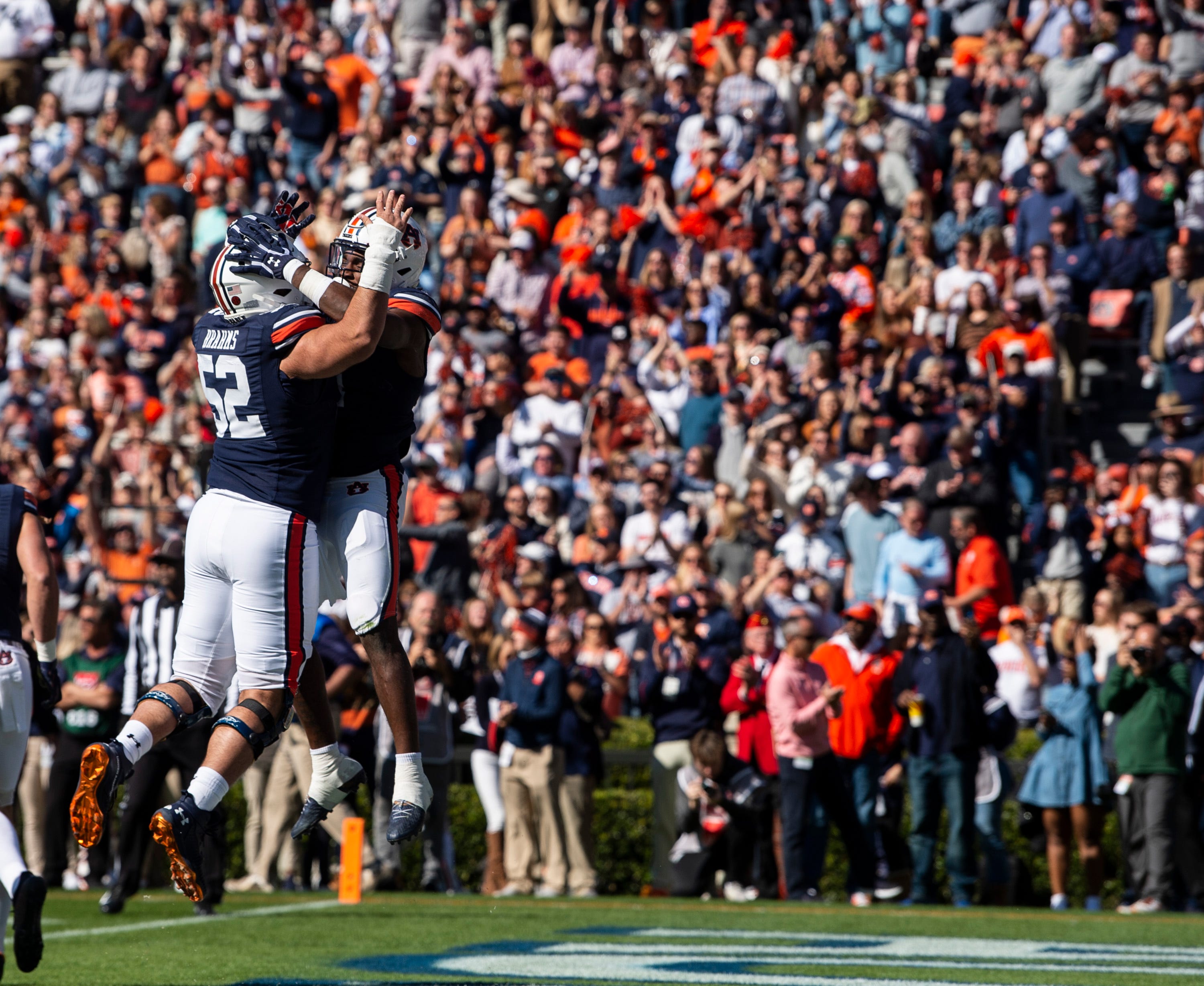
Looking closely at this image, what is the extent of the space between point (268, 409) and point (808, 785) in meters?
7.08

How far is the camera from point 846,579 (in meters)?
14.4

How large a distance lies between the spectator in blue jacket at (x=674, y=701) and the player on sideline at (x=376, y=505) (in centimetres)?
640

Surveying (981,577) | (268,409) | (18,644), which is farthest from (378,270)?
(981,577)

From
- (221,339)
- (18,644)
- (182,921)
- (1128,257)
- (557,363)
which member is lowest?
(182,921)

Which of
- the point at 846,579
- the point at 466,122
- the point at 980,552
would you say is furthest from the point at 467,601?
the point at 466,122

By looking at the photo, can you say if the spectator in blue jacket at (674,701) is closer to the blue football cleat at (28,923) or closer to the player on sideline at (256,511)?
the player on sideline at (256,511)

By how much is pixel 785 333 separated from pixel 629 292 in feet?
5.83

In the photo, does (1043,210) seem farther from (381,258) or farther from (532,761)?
(381,258)

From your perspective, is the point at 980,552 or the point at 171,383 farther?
the point at 171,383

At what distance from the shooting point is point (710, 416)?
15.7m

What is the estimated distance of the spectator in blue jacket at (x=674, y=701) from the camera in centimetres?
1326

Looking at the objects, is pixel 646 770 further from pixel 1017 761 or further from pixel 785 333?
pixel 785 333

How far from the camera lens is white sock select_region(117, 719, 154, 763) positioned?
6391 millimetres

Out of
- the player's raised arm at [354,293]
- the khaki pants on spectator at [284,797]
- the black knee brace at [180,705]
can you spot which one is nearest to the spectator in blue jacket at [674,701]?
the khaki pants on spectator at [284,797]
